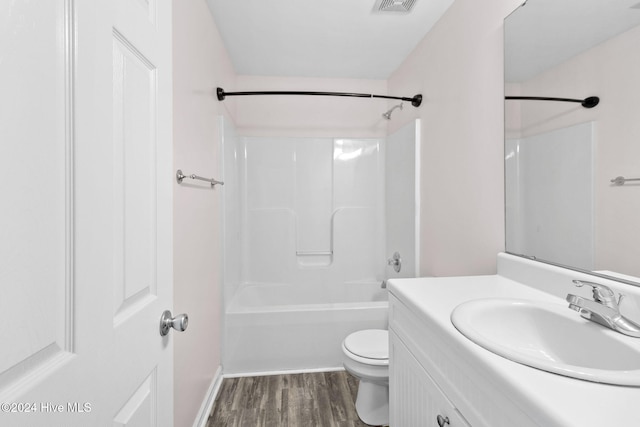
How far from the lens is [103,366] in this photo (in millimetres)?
569

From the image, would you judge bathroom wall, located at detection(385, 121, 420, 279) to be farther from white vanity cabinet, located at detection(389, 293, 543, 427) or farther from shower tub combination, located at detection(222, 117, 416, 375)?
white vanity cabinet, located at detection(389, 293, 543, 427)

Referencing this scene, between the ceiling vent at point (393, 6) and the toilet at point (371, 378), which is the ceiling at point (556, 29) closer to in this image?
the ceiling vent at point (393, 6)

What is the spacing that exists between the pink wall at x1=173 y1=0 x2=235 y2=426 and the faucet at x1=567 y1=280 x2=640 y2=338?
1440 millimetres

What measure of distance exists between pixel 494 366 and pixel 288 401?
1.63m

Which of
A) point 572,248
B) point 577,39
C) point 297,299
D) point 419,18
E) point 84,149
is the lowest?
point 297,299

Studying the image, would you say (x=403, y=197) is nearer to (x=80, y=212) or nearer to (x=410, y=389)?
(x=410, y=389)

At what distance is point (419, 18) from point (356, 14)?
1.29 ft

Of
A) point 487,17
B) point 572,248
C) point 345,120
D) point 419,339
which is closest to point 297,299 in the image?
point 345,120

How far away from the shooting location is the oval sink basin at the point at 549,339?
62 centimetres

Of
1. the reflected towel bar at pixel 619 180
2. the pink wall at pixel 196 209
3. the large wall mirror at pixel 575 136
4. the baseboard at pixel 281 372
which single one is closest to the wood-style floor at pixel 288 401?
the baseboard at pixel 281 372

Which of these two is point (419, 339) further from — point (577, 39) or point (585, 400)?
point (577, 39)

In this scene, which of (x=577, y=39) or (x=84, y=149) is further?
(x=577, y=39)

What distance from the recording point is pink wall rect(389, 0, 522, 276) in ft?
4.62

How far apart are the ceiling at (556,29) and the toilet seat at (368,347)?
1522 mm
